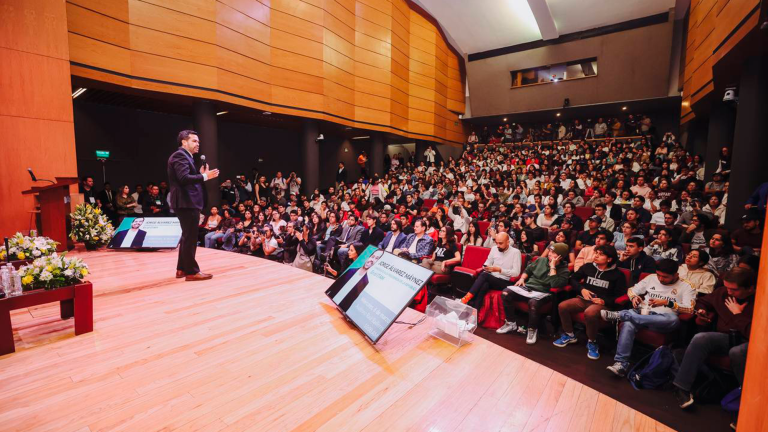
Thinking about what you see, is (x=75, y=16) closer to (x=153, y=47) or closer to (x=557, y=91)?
(x=153, y=47)

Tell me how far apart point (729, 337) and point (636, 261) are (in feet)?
3.81

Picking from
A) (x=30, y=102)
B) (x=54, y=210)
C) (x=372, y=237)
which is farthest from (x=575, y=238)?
(x=30, y=102)

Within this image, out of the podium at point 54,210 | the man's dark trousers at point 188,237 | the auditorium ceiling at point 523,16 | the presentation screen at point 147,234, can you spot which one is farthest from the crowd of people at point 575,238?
the auditorium ceiling at point 523,16

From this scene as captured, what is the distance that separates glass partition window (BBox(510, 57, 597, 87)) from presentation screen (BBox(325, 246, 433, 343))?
1225 centimetres

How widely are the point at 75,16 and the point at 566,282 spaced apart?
283 inches

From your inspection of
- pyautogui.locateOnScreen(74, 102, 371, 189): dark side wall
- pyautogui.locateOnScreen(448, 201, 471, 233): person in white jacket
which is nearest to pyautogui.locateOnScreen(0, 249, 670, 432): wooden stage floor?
pyautogui.locateOnScreen(448, 201, 471, 233): person in white jacket

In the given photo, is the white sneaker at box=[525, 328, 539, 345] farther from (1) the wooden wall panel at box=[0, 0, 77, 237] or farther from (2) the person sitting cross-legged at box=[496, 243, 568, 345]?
(1) the wooden wall panel at box=[0, 0, 77, 237]

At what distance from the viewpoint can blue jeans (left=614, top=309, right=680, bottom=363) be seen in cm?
245

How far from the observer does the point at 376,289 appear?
5.79ft

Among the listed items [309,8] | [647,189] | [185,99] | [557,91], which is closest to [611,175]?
[647,189]

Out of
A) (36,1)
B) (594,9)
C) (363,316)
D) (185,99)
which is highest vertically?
(594,9)

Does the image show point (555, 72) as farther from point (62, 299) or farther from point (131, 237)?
point (62, 299)

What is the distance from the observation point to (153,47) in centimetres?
555

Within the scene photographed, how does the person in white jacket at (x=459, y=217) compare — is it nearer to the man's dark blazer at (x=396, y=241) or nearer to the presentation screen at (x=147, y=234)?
the man's dark blazer at (x=396, y=241)
